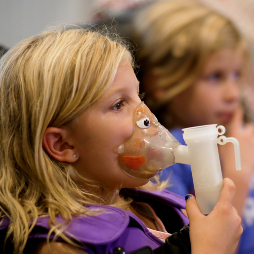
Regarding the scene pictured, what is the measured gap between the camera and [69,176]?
788 mm

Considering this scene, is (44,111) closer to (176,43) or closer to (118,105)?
(118,105)

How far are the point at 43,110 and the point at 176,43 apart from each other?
3.44ft

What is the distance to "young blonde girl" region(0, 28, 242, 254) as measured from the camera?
70cm

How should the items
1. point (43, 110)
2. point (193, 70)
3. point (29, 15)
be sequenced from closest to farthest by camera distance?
1. point (43, 110)
2. point (193, 70)
3. point (29, 15)

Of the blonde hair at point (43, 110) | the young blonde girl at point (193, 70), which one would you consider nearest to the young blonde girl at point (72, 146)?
the blonde hair at point (43, 110)

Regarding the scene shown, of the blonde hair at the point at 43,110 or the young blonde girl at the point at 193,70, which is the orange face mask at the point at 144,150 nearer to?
the blonde hair at the point at 43,110

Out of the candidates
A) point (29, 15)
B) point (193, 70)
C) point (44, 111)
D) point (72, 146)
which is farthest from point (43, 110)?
point (29, 15)

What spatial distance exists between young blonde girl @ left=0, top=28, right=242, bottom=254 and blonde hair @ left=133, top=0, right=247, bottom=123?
79cm

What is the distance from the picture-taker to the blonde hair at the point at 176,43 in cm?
155

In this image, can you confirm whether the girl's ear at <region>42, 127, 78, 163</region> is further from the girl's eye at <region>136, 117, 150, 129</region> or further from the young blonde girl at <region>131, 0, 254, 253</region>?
the young blonde girl at <region>131, 0, 254, 253</region>

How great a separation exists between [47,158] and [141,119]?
0.78 feet

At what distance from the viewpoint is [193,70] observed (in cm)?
155

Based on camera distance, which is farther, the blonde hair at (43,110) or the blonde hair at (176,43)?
the blonde hair at (176,43)

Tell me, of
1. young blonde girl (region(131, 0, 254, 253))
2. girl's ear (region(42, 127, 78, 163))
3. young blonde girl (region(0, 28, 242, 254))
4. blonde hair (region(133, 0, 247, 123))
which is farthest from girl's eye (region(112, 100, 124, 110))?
blonde hair (region(133, 0, 247, 123))
